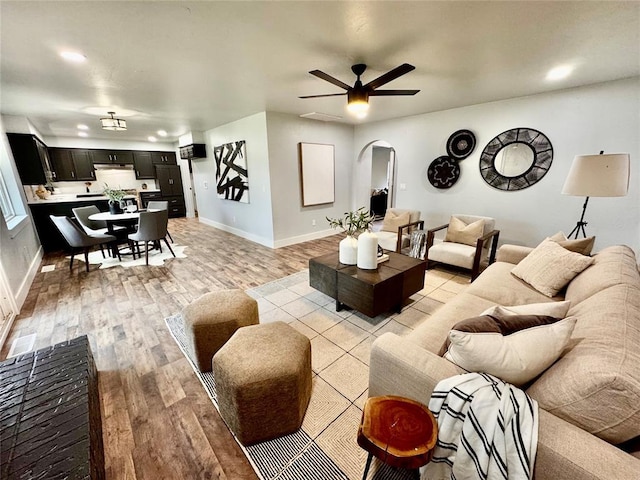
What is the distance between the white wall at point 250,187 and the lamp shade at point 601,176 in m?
4.13

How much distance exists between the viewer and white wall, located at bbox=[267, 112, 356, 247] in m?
4.65

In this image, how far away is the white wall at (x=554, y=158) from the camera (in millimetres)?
3037

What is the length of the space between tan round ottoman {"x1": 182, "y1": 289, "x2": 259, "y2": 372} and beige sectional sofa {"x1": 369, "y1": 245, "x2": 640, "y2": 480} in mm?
1053

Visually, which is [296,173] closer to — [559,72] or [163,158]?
[559,72]

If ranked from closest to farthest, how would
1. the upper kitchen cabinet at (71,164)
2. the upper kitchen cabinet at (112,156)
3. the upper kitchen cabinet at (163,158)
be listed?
the upper kitchen cabinet at (71,164)
the upper kitchen cabinet at (112,156)
the upper kitchen cabinet at (163,158)

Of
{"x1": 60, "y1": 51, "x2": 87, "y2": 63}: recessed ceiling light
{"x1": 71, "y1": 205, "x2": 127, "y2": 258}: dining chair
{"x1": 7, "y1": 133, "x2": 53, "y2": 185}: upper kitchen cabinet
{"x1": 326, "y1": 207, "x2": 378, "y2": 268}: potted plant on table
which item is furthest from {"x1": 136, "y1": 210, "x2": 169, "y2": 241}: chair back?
{"x1": 326, "y1": 207, "x2": 378, "y2": 268}: potted plant on table

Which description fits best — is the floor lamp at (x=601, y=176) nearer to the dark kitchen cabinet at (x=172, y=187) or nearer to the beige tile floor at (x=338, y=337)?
the beige tile floor at (x=338, y=337)

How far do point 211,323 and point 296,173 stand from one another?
12.3 ft

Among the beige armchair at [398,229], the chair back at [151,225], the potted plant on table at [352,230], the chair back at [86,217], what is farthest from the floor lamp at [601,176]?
the chair back at [86,217]

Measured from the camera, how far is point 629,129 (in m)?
2.96

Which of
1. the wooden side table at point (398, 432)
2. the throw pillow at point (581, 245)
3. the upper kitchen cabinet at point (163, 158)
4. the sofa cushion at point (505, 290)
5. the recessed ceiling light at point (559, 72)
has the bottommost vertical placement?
the sofa cushion at point (505, 290)

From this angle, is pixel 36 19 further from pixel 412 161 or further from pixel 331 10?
pixel 412 161

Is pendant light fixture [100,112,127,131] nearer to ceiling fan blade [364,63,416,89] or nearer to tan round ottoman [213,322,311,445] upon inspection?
ceiling fan blade [364,63,416,89]

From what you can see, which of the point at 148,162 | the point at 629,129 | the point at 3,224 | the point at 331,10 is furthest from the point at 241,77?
the point at 148,162
